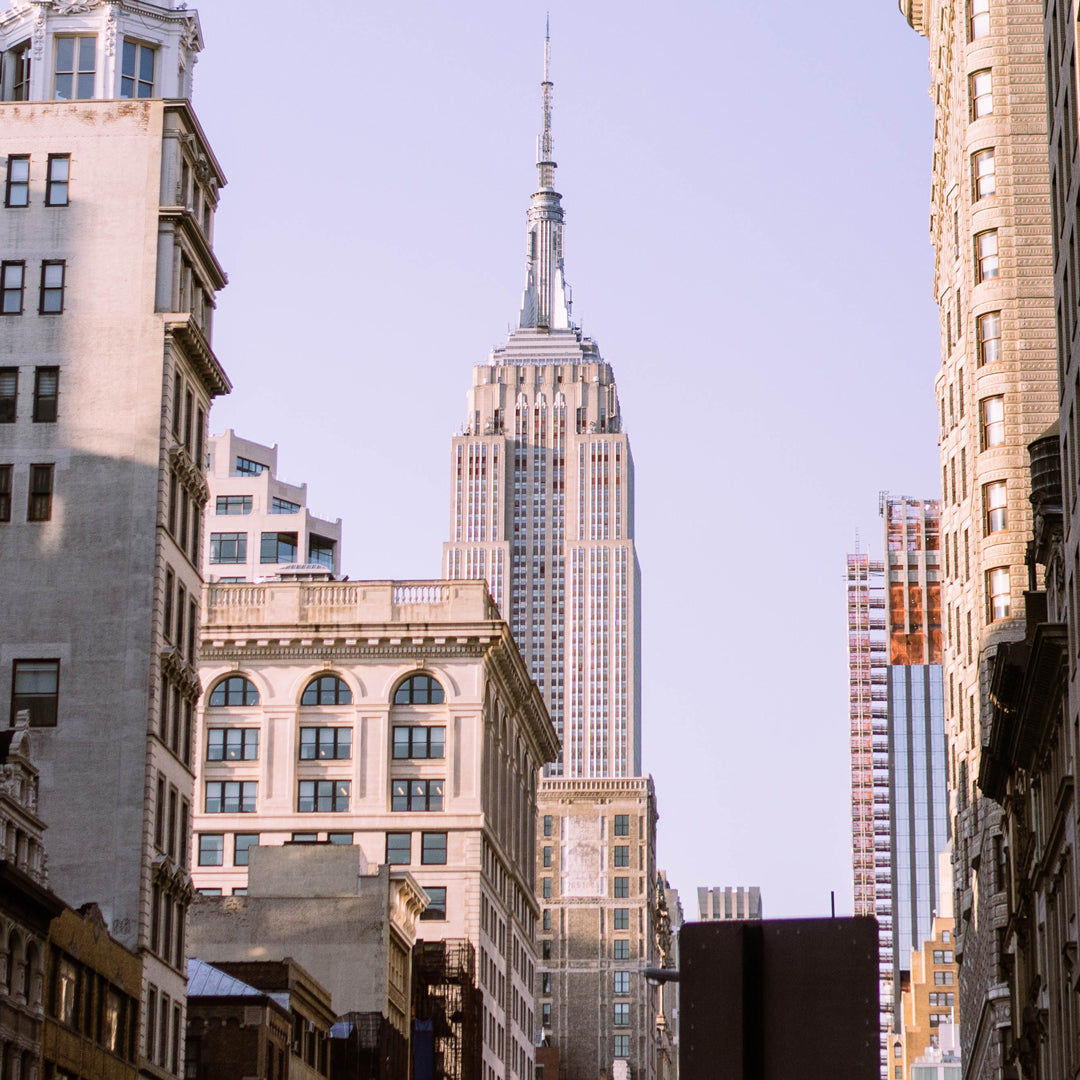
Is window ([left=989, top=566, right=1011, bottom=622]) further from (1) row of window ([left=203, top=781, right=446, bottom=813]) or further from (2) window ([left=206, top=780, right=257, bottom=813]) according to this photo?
(2) window ([left=206, top=780, right=257, bottom=813])

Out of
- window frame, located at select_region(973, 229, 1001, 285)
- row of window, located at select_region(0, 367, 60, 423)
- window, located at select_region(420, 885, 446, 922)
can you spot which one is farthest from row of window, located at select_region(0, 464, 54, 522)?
window, located at select_region(420, 885, 446, 922)

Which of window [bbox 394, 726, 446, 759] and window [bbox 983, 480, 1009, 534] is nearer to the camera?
window [bbox 983, 480, 1009, 534]

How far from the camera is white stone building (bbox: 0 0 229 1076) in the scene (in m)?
72.6

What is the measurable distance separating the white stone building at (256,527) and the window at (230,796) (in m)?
52.7

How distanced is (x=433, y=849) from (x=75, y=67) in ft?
173

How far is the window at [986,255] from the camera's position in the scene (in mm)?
86938

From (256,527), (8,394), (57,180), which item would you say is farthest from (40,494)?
(256,527)

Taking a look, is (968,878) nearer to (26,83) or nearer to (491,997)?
(491,997)

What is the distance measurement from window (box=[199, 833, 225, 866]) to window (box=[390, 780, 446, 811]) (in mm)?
9624

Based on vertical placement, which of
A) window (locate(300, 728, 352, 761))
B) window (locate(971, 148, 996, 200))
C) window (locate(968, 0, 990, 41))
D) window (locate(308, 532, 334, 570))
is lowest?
window (locate(300, 728, 352, 761))

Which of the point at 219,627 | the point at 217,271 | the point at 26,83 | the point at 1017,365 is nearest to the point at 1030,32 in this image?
the point at 1017,365

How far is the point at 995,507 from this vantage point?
8631cm

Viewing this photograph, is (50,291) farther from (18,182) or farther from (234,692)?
(234,692)

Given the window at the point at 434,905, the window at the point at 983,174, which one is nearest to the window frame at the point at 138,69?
the window at the point at 983,174
